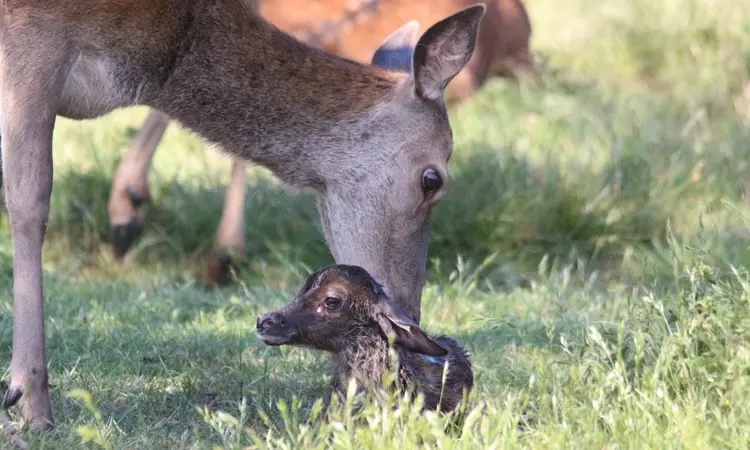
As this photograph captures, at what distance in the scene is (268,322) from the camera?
13.5 ft

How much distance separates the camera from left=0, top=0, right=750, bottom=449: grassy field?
4.04 metres

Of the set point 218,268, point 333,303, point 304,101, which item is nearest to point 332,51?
point 218,268

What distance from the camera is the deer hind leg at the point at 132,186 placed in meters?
7.75

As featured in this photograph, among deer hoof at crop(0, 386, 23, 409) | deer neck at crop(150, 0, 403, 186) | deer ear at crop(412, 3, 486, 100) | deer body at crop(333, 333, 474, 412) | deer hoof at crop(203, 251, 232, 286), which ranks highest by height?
deer ear at crop(412, 3, 486, 100)

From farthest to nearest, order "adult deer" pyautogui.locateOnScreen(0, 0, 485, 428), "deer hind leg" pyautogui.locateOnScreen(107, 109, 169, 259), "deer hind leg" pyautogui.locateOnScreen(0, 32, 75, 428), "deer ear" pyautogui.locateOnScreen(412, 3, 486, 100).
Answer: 1. "deer hind leg" pyautogui.locateOnScreen(107, 109, 169, 259)
2. "deer ear" pyautogui.locateOnScreen(412, 3, 486, 100)
3. "adult deer" pyautogui.locateOnScreen(0, 0, 485, 428)
4. "deer hind leg" pyautogui.locateOnScreen(0, 32, 75, 428)

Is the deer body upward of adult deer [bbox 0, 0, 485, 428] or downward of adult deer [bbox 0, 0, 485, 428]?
downward

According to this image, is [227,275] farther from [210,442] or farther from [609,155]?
[210,442]

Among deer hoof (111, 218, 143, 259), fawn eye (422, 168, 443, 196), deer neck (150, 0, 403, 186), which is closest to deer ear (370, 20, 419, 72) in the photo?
deer neck (150, 0, 403, 186)

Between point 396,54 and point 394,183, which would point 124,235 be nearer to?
point 396,54

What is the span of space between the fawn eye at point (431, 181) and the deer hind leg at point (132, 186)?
291 cm

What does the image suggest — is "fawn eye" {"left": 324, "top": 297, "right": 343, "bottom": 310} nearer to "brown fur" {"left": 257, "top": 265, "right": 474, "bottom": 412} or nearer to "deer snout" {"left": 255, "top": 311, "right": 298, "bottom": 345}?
"brown fur" {"left": 257, "top": 265, "right": 474, "bottom": 412}

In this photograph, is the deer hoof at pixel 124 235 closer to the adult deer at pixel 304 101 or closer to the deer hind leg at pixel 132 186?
the deer hind leg at pixel 132 186

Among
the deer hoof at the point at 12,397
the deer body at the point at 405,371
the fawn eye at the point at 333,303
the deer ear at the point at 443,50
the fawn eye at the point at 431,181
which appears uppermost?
the deer ear at the point at 443,50

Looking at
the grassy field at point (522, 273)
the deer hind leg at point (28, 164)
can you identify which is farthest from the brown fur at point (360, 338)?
the deer hind leg at point (28, 164)
